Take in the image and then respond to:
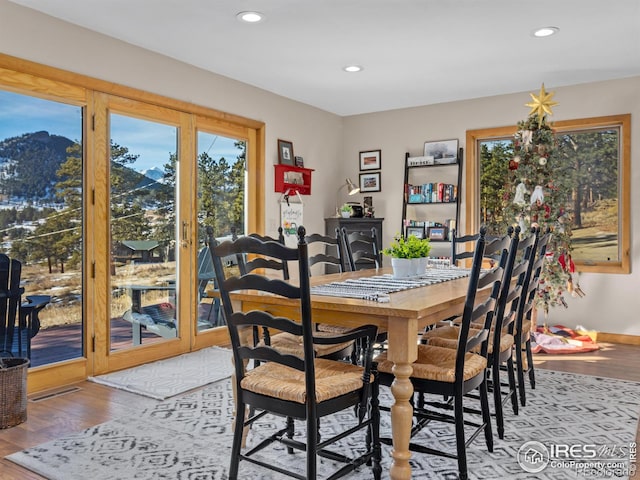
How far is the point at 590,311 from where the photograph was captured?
5.16 metres

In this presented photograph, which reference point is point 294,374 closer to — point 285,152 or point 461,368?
point 461,368

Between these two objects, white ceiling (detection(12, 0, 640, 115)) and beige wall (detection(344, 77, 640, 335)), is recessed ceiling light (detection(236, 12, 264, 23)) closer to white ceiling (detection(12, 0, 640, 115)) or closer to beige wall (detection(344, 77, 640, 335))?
white ceiling (detection(12, 0, 640, 115))

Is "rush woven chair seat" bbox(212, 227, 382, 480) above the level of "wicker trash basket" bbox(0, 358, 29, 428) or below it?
above

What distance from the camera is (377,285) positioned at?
271 centimetres

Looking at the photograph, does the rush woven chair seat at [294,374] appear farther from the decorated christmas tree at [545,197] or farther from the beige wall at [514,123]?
the beige wall at [514,123]

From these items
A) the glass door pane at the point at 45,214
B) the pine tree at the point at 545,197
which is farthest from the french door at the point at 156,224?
the pine tree at the point at 545,197

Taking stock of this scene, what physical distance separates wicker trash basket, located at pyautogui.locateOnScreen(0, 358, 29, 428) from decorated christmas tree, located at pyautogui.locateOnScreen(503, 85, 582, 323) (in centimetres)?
417

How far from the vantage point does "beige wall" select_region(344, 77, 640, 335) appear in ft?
16.3

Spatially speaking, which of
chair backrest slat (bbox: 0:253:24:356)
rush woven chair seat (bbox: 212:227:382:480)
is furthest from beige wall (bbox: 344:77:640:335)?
chair backrest slat (bbox: 0:253:24:356)

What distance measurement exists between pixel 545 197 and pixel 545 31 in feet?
5.25

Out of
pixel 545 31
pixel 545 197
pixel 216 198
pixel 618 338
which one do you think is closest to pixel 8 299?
pixel 216 198

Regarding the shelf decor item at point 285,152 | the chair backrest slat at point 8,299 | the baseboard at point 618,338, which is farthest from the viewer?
the shelf decor item at point 285,152

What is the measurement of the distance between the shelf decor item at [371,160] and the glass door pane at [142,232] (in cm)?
273

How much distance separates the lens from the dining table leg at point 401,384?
6.62ft
